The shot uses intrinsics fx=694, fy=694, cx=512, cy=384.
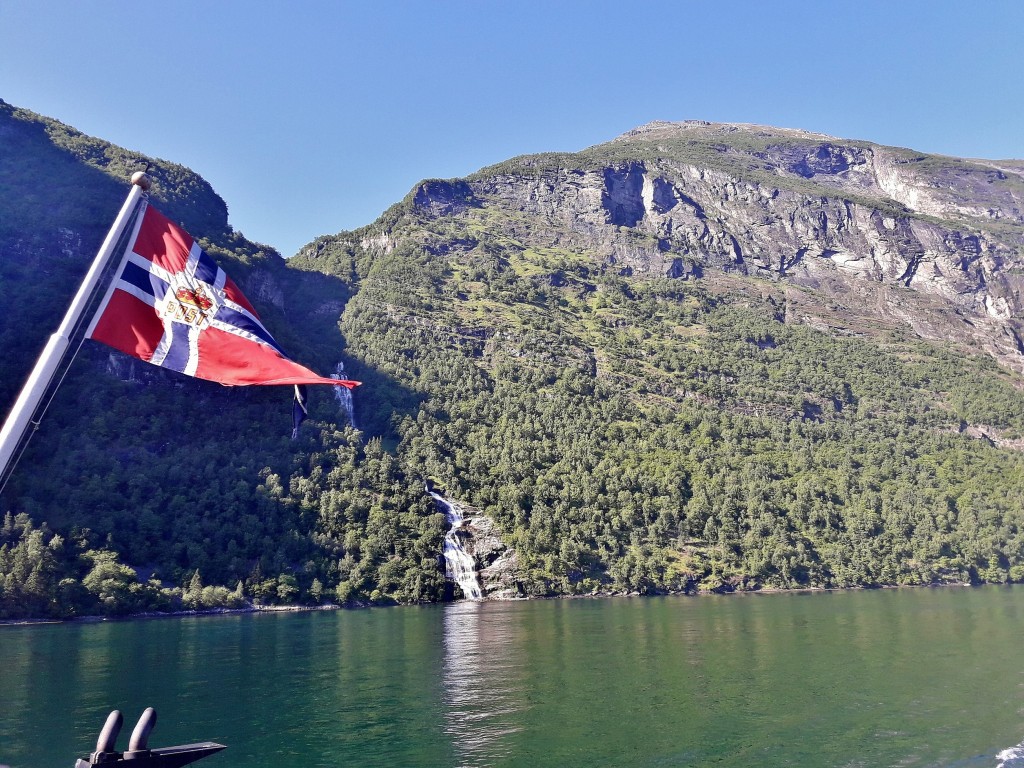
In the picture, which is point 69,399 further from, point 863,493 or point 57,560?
point 863,493

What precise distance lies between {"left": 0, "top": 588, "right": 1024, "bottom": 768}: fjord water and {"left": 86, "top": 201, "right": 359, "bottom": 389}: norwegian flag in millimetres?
27153

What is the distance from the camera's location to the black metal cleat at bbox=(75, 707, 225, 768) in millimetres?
9797

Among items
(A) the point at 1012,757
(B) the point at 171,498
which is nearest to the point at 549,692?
(A) the point at 1012,757

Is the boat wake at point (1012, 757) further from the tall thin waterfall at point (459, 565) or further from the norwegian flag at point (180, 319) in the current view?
the tall thin waterfall at point (459, 565)

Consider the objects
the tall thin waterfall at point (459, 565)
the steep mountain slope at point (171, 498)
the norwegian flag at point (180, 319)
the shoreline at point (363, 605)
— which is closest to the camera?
the norwegian flag at point (180, 319)

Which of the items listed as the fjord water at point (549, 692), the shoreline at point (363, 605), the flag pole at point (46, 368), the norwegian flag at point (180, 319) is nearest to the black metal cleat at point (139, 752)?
the flag pole at point (46, 368)

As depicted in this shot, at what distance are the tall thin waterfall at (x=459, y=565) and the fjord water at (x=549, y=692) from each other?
62.6 m

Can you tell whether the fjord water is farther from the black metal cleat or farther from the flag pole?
the flag pole

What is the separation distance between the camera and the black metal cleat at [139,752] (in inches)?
386

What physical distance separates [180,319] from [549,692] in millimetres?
42790

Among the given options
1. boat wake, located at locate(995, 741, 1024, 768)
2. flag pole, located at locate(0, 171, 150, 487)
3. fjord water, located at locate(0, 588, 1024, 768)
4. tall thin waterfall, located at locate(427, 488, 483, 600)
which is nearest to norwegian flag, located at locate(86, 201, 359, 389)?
flag pole, located at locate(0, 171, 150, 487)

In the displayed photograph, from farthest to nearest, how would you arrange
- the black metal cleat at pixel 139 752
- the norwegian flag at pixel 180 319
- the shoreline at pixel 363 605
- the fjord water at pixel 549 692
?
1. the shoreline at pixel 363 605
2. the fjord water at pixel 549 692
3. the norwegian flag at pixel 180 319
4. the black metal cleat at pixel 139 752

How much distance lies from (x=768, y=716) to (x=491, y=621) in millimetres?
65439

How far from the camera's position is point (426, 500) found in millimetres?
172625
